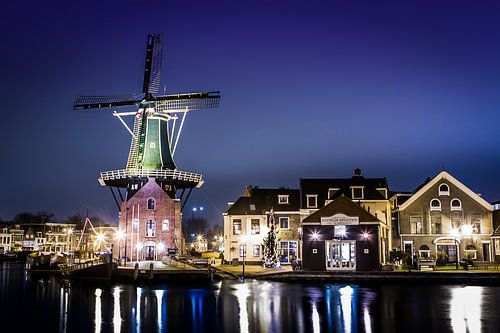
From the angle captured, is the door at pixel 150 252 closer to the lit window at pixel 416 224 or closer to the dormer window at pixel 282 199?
the dormer window at pixel 282 199

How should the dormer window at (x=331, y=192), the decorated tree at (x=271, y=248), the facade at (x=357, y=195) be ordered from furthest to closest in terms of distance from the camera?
the dormer window at (x=331, y=192), the facade at (x=357, y=195), the decorated tree at (x=271, y=248)

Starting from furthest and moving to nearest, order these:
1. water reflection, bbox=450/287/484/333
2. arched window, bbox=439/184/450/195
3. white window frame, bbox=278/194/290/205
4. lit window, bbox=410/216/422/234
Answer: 1. white window frame, bbox=278/194/290/205
2. lit window, bbox=410/216/422/234
3. arched window, bbox=439/184/450/195
4. water reflection, bbox=450/287/484/333

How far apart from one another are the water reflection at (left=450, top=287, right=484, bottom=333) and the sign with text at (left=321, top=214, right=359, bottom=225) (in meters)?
11.2

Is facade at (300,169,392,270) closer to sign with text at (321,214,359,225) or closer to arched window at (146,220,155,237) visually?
sign with text at (321,214,359,225)

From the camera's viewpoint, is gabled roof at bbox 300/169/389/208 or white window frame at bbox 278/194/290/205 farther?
white window frame at bbox 278/194/290/205

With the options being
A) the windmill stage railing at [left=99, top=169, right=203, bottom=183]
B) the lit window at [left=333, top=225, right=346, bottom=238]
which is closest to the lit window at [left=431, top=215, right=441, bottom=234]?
the lit window at [left=333, top=225, right=346, bottom=238]

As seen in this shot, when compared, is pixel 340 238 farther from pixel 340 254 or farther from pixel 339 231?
pixel 340 254

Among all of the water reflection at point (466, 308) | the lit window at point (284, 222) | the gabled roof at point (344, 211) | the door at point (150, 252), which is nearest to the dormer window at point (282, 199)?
the lit window at point (284, 222)

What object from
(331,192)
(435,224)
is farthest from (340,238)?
(435,224)

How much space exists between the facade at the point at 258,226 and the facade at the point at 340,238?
1155cm

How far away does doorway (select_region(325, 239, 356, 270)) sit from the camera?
153ft

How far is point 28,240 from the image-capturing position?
155125 mm

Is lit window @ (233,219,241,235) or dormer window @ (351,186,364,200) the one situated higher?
dormer window @ (351,186,364,200)

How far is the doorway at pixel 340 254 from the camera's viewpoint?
153ft
